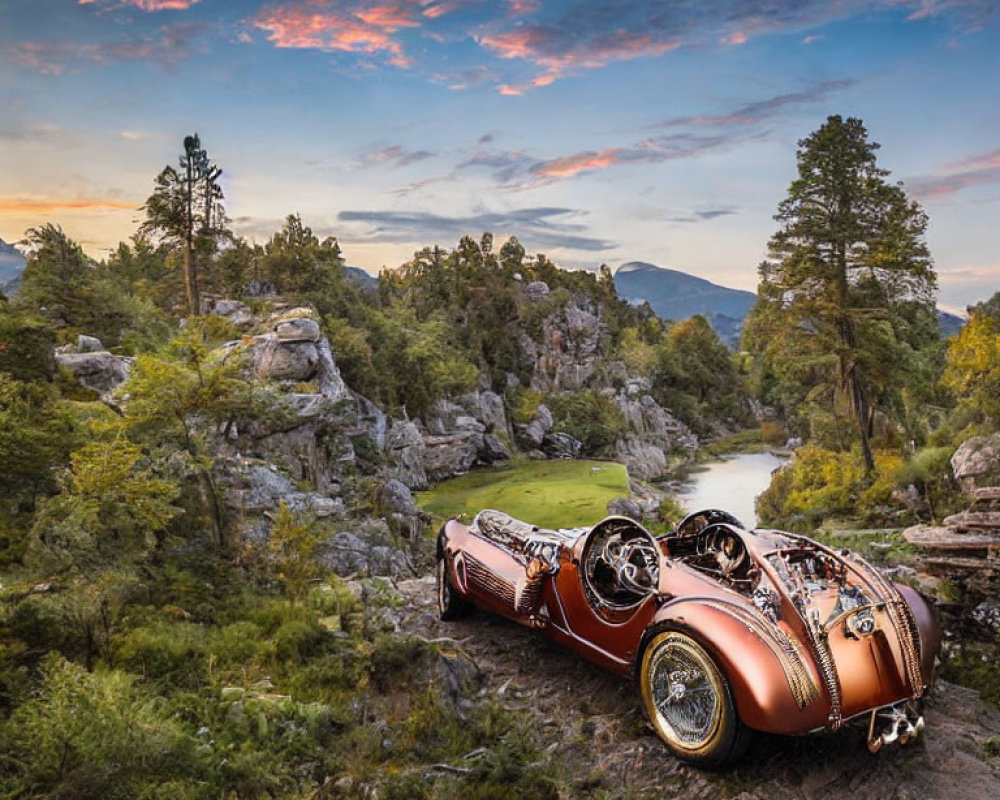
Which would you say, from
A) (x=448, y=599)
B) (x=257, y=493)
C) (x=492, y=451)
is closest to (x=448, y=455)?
(x=492, y=451)

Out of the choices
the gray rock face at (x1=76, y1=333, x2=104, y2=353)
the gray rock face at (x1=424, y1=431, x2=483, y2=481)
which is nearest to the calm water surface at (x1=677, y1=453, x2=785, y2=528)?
→ the gray rock face at (x1=424, y1=431, x2=483, y2=481)

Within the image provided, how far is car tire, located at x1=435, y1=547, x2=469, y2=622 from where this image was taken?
746cm

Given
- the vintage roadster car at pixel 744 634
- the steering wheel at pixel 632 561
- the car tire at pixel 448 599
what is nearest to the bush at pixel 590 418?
the car tire at pixel 448 599

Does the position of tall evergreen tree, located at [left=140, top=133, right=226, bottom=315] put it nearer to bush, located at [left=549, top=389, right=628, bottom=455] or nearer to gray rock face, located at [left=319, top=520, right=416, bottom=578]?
gray rock face, located at [left=319, top=520, right=416, bottom=578]

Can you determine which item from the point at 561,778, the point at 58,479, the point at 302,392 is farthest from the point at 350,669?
the point at 302,392

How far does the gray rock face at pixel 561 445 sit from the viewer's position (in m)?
41.2

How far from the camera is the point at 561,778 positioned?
4277 mm

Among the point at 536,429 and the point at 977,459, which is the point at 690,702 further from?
the point at 536,429

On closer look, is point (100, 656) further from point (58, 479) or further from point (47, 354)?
point (47, 354)

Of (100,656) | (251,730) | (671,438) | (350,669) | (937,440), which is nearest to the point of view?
(251,730)

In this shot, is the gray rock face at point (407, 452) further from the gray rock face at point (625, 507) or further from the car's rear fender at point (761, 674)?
the car's rear fender at point (761, 674)

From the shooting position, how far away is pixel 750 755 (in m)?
4.10

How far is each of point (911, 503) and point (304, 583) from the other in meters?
16.2

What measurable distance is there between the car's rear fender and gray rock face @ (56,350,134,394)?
12.4m
